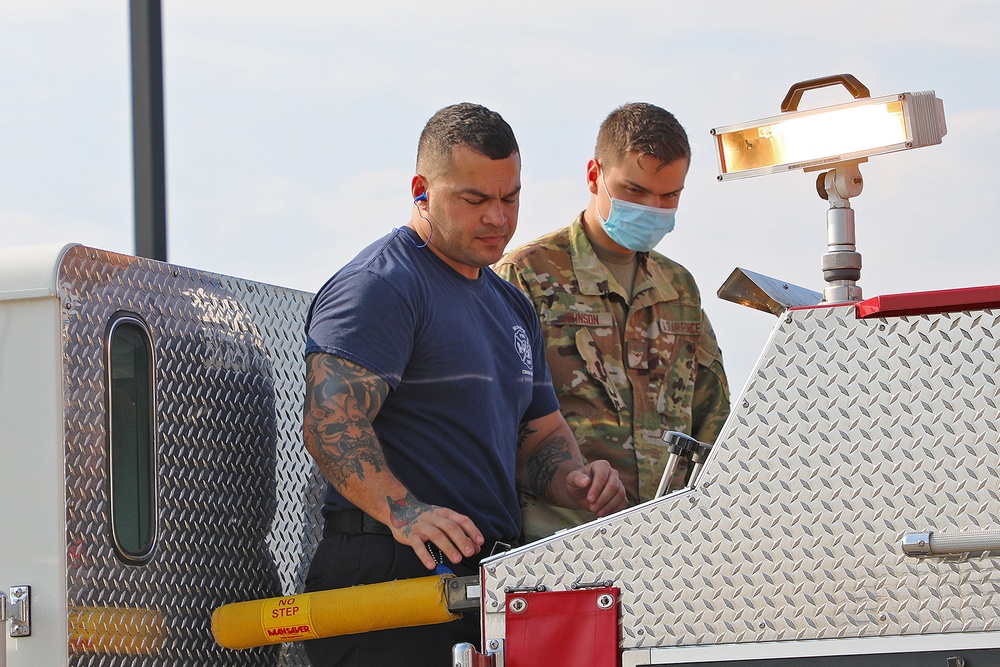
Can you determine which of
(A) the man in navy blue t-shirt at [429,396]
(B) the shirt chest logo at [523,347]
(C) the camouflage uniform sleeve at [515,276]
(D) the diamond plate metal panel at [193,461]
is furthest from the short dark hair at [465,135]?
(C) the camouflage uniform sleeve at [515,276]

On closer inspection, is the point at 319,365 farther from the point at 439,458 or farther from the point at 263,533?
the point at 263,533

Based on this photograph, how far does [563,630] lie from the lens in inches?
97.3

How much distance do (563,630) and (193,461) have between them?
3.48 ft

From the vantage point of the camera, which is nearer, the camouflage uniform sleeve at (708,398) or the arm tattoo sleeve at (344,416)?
the arm tattoo sleeve at (344,416)

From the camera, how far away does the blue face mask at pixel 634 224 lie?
13.3 feet

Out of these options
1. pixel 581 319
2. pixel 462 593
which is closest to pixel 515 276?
pixel 581 319

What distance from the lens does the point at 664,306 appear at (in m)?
4.11

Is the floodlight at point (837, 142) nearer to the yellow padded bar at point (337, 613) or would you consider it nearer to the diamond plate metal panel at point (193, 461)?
the yellow padded bar at point (337, 613)

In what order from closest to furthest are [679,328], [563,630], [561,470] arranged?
1. [563,630]
2. [561,470]
3. [679,328]

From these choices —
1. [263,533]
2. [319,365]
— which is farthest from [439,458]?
[263,533]

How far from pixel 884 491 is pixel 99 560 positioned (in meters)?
1.52

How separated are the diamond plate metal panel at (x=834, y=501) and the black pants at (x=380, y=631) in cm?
59

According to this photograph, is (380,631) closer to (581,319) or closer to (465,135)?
(465,135)

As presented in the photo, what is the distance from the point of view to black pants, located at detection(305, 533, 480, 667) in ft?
9.61
